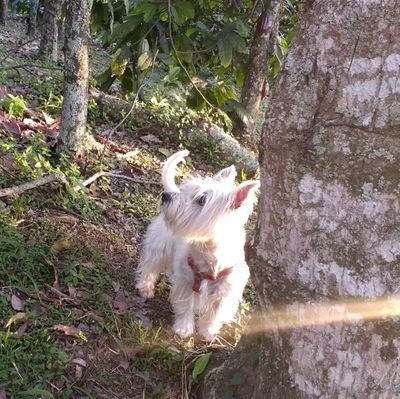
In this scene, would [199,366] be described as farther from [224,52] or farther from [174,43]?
[174,43]

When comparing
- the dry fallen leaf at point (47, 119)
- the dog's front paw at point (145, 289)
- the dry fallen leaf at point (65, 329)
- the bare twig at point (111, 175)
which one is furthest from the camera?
the dry fallen leaf at point (47, 119)

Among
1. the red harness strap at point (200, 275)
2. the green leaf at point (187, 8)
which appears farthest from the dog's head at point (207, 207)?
the green leaf at point (187, 8)

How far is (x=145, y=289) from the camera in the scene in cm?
468

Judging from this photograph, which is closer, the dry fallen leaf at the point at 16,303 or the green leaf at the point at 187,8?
the dry fallen leaf at the point at 16,303

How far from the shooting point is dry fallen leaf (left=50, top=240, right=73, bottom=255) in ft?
14.1

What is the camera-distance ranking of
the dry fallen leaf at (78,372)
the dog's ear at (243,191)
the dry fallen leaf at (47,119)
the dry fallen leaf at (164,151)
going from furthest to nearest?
the dry fallen leaf at (164,151) → the dry fallen leaf at (47,119) → the dog's ear at (243,191) → the dry fallen leaf at (78,372)

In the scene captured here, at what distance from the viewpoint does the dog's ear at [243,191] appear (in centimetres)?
381

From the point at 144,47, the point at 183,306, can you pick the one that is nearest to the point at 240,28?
the point at 144,47

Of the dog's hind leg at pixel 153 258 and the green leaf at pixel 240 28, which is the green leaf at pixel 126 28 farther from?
the dog's hind leg at pixel 153 258

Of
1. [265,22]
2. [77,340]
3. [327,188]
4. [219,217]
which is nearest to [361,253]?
[327,188]

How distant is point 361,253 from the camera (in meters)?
2.21

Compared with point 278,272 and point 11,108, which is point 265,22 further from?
point 278,272

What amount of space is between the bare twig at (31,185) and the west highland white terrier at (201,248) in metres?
0.94

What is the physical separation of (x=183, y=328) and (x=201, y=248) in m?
0.64
